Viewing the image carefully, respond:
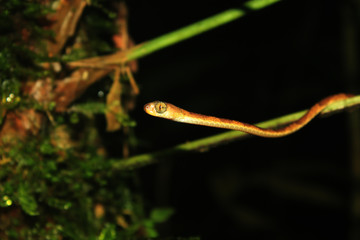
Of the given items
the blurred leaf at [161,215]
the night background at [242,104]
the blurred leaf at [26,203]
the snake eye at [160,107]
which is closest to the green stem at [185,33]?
the snake eye at [160,107]

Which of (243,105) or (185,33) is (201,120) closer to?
(185,33)

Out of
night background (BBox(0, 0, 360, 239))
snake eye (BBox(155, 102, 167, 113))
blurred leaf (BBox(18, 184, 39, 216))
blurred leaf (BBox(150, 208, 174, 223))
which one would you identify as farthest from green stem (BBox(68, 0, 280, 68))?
night background (BBox(0, 0, 360, 239))

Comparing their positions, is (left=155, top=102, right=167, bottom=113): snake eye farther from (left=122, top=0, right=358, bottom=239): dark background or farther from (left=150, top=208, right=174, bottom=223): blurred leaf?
(left=122, top=0, right=358, bottom=239): dark background

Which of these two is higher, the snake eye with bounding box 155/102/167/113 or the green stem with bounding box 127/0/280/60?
the green stem with bounding box 127/0/280/60

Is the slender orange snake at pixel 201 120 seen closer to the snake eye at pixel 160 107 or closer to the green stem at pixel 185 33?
the snake eye at pixel 160 107

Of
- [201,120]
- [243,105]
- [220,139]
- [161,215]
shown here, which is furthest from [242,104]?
[201,120]

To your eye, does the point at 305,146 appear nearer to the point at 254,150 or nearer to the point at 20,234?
the point at 254,150
